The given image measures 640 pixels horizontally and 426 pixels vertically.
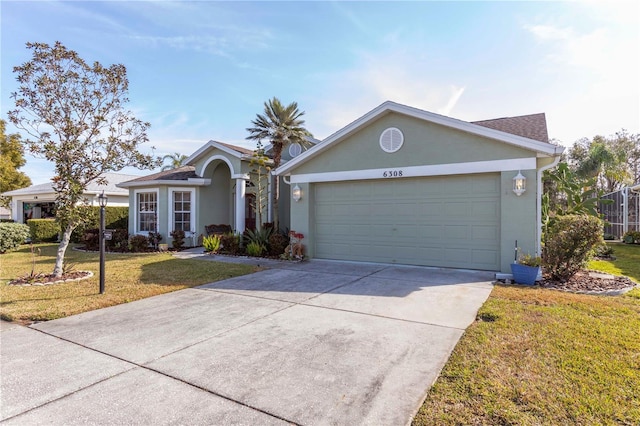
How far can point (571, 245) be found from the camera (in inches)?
294

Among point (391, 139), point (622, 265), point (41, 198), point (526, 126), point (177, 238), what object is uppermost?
point (526, 126)

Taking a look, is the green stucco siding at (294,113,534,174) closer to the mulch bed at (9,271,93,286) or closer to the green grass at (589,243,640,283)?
the green grass at (589,243,640,283)

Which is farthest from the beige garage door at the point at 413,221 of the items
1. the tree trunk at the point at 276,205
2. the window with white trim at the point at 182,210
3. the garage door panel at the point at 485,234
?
the window with white trim at the point at 182,210

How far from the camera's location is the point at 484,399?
121 inches

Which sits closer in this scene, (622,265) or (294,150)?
(622,265)

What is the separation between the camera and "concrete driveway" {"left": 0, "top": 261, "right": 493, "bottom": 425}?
3014 millimetres

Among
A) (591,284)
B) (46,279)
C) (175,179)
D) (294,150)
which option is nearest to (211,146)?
(175,179)

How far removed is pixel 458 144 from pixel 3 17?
37.3ft

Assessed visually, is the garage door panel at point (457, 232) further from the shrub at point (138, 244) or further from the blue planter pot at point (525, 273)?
the shrub at point (138, 244)

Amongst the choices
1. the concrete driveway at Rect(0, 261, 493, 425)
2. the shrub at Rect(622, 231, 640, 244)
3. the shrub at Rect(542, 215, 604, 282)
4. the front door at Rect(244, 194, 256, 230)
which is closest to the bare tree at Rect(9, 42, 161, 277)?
the concrete driveway at Rect(0, 261, 493, 425)

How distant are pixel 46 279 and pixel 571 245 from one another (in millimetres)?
→ 12249

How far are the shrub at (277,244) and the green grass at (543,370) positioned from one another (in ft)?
25.8

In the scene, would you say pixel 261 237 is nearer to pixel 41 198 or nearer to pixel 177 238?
pixel 177 238

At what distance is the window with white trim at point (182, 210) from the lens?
15.8 metres
